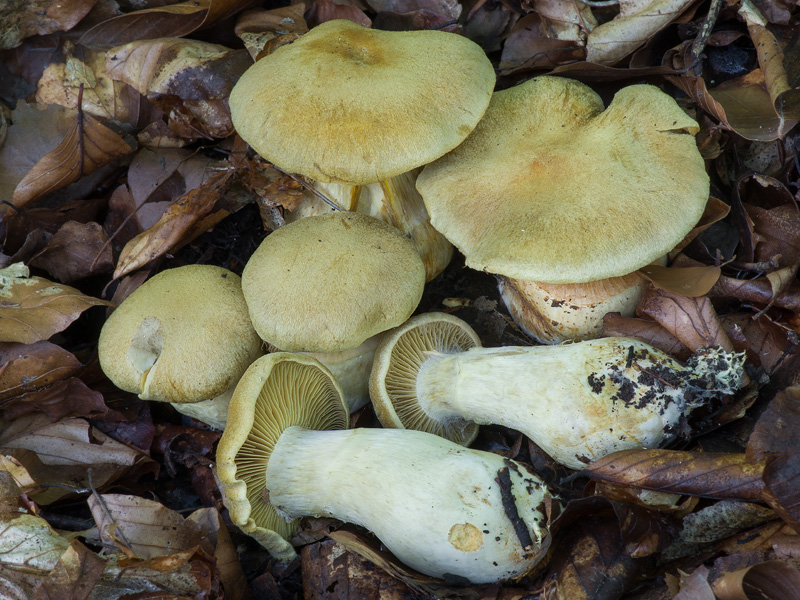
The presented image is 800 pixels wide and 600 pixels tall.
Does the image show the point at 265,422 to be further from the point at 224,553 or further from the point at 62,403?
the point at 62,403

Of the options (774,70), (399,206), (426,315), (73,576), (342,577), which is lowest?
(342,577)

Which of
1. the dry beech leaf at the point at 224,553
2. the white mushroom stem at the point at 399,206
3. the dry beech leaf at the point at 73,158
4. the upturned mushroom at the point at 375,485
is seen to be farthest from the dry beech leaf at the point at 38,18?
the dry beech leaf at the point at 224,553

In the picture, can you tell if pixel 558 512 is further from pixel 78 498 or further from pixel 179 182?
pixel 179 182

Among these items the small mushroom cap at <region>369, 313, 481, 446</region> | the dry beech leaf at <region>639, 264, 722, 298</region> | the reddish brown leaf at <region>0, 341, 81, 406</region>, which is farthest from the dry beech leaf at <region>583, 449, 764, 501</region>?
the reddish brown leaf at <region>0, 341, 81, 406</region>

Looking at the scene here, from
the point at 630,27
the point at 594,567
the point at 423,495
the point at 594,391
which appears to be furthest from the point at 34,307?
Answer: the point at 630,27

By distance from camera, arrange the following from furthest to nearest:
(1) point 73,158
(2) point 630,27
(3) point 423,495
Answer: (1) point 73,158, (2) point 630,27, (3) point 423,495

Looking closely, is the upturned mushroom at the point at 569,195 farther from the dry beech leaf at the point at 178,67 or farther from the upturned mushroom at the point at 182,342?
the dry beech leaf at the point at 178,67

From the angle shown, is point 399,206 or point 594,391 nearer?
point 594,391
